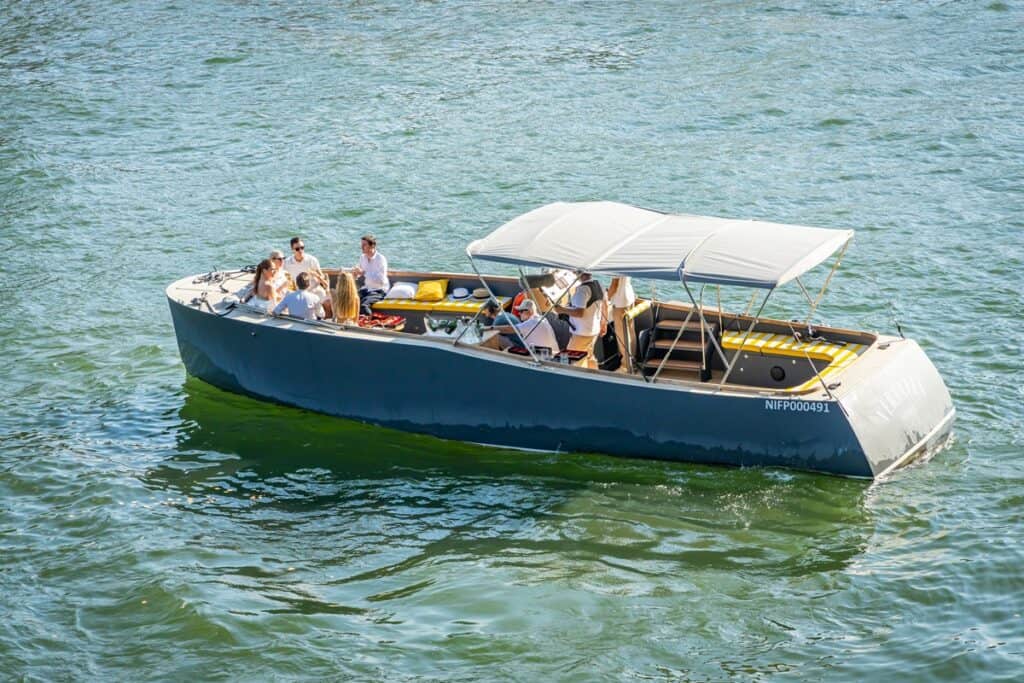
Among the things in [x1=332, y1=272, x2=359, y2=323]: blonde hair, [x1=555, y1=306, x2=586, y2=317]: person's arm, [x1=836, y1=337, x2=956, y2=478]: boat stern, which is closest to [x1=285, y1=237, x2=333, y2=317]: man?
[x1=332, y1=272, x2=359, y2=323]: blonde hair

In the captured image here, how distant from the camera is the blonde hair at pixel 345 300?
1800 centimetres

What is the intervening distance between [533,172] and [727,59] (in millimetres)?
9085

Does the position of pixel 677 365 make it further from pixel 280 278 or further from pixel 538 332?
pixel 280 278

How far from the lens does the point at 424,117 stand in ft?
109

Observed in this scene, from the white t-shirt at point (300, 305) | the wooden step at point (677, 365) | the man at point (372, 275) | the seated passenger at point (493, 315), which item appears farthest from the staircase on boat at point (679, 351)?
the white t-shirt at point (300, 305)

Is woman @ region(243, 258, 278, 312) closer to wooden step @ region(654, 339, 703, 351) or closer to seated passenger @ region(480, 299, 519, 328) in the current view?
seated passenger @ region(480, 299, 519, 328)

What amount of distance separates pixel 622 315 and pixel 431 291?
9.83 ft

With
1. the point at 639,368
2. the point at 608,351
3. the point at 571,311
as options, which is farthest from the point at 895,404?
the point at 571,311

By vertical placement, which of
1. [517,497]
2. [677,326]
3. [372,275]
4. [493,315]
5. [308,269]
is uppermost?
[308,269]

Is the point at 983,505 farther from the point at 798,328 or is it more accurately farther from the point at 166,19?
the point at 166,19

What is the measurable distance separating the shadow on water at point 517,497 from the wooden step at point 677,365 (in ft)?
4.54

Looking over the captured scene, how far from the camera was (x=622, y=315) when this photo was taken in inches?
693

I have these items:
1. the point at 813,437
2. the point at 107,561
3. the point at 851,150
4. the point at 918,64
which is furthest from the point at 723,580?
the point at 918,64

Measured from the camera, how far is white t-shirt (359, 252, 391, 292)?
19.5m
